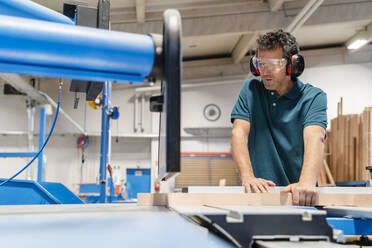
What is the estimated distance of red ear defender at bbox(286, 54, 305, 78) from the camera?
5.97ft

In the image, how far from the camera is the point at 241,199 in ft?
3.94

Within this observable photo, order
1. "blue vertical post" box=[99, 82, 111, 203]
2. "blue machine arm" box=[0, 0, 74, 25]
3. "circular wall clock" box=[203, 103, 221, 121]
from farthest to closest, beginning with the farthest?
"circular wall clock" box=[203, 103, 221, 121] < "blue vertical post" box=[99, 82, 111, 203] < "blue machine arm" box=[0, 0, 74, 25]

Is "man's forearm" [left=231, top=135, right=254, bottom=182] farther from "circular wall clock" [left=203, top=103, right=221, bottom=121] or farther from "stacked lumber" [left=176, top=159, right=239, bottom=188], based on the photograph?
"circular wall clock" [left=203, top=103, right=221, bottom=121]

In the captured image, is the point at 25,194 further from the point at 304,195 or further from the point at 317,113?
the point at 317,113

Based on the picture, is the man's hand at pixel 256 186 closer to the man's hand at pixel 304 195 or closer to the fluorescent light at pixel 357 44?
the man's hand at pixel 304 195

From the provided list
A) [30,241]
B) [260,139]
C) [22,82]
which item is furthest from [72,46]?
[22,82]

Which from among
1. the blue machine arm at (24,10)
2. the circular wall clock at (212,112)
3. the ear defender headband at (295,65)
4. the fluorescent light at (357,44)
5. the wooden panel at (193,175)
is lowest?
the wooden panel at (193,175)

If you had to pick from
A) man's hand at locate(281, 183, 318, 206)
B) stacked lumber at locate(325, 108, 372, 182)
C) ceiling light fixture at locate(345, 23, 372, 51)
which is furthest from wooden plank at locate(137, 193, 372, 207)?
ceiling light fixture at locate(345, 23, 372, 51)

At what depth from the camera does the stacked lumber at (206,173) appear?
8.77m

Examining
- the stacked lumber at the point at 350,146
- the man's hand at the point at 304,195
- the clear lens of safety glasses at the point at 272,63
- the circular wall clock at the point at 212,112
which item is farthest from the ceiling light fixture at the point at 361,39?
the man's hand at the point at 304,195

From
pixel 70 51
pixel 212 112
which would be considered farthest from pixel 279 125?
pixel 212 112

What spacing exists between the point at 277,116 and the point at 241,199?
2.85 feet

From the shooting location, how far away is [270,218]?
1.98 ft

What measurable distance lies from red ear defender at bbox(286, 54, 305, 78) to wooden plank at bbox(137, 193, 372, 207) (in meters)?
0.76
